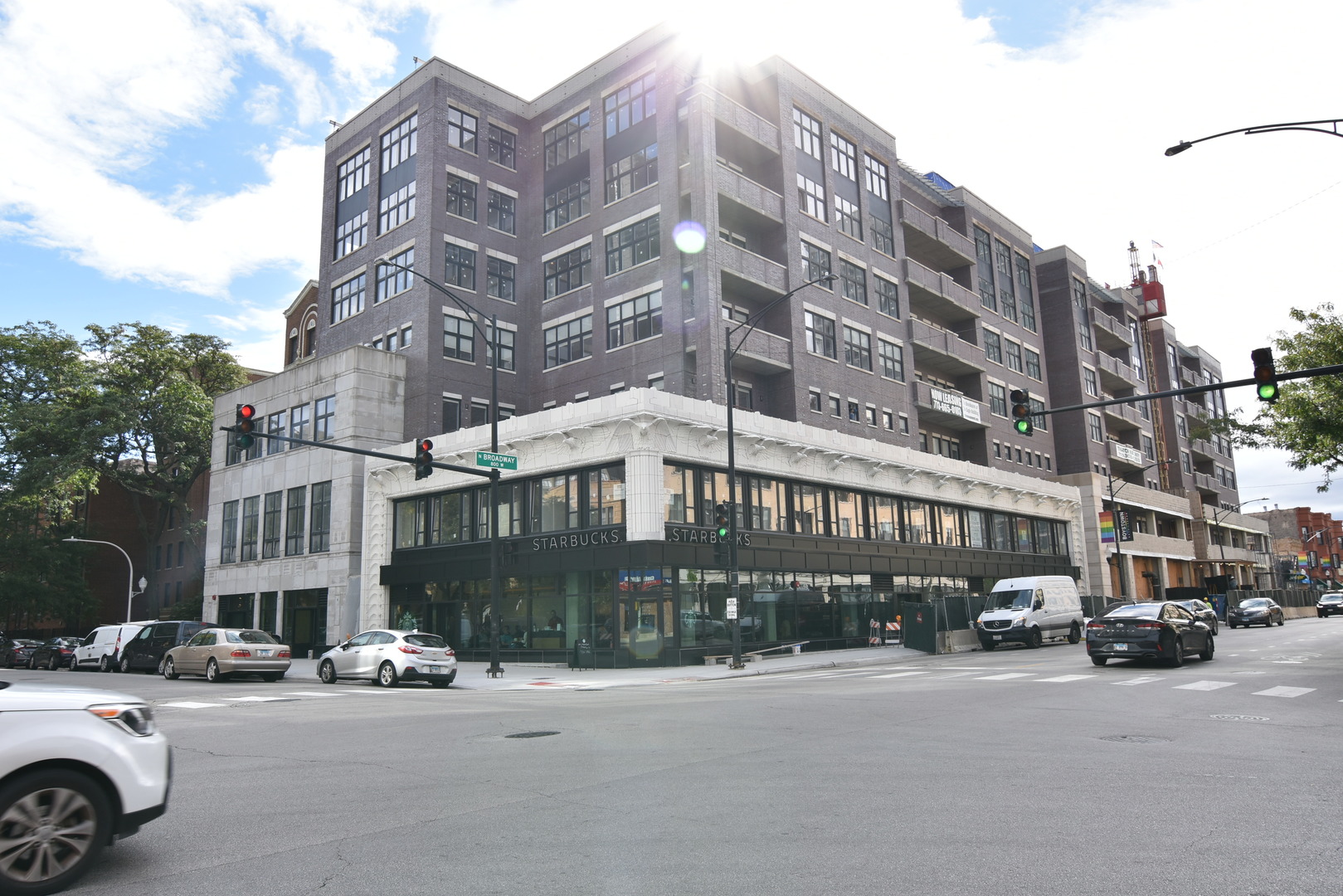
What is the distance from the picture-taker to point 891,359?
46.3 meters

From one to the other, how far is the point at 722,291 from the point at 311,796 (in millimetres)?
32123

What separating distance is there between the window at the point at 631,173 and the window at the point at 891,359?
14.0 m

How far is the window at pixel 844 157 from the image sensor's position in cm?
4503

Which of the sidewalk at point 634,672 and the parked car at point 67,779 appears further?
the sidewalk at point 634,672

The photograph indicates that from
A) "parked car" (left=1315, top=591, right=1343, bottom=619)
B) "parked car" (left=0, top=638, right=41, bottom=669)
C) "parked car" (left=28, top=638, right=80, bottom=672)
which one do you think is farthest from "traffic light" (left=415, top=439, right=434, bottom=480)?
"parked car" (left=1315, top=591, right=1343, bottom=619)

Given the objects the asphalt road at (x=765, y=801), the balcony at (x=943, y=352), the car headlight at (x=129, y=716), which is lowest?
the asphalt road at (x=765, y=801)

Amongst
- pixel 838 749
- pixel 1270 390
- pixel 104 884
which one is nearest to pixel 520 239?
pixel 1270 390

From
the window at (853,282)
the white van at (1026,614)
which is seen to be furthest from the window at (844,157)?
the white van at (1026,614)

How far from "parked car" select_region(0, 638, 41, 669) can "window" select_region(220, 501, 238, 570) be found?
8961 mm

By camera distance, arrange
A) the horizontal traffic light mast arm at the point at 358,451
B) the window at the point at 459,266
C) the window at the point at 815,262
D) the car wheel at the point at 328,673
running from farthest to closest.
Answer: the window at the point at 459,266 < the window at the point at 815,262 < the car wheel at the point at 328,673 < the horizontal traffic light mast arm at the point at 358,451

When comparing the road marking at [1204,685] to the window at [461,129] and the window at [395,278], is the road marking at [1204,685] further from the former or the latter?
the window at [461,129]

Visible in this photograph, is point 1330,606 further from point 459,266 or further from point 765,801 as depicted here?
point 765,801

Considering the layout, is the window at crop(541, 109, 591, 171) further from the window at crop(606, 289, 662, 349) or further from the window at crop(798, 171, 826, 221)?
the window at crop(798, 171, 826, 221)

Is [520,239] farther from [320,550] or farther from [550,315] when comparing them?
[320,550]
